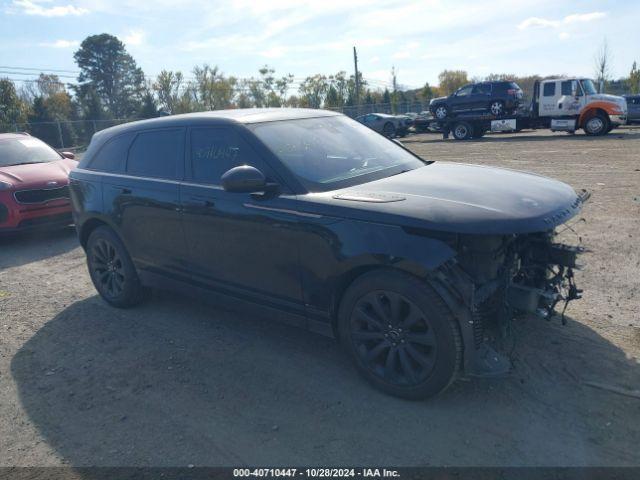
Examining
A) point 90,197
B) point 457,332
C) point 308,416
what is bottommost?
point 308,416

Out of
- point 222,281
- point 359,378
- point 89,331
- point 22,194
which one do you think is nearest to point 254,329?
point 222,281

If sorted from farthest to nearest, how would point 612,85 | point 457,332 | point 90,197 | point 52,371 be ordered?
point 612,85 < point 90,197 < point 52,371 < point 457,332

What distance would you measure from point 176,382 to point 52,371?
110cm

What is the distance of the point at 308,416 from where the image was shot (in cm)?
324

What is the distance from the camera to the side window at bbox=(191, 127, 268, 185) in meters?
3.97

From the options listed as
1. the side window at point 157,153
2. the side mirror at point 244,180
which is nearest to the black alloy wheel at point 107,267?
the side window at point 157,153

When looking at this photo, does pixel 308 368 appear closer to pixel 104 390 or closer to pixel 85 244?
pixel 104 390

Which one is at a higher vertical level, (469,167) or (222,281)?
(469,167)

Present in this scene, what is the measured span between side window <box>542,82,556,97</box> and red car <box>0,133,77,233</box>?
19527 mm

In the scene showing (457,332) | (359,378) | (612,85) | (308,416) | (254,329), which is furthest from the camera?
(612,85)

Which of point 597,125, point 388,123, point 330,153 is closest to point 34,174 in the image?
point 330,153

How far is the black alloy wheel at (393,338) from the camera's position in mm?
3133

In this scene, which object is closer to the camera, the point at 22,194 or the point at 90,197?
the point at 90,197

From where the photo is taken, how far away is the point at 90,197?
208 inches
